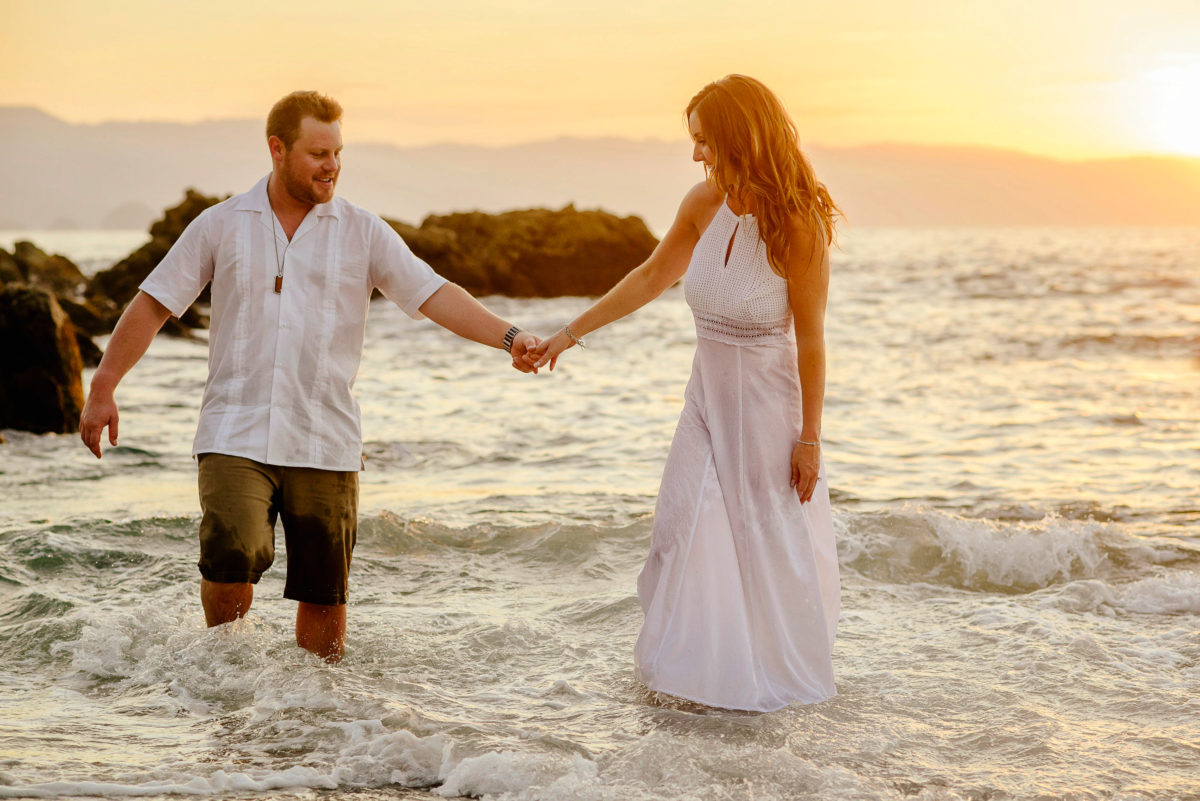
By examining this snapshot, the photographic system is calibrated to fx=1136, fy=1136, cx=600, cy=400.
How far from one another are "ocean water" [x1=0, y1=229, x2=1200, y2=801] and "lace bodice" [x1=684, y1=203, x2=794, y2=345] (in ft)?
4.86

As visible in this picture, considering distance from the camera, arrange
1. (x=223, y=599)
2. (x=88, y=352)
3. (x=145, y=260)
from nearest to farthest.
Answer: (x=223, y=599) < (x=88, y=352) < (x=145, y=260)

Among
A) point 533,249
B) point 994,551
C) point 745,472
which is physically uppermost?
point 533,249

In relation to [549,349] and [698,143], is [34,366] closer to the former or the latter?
[549,349]

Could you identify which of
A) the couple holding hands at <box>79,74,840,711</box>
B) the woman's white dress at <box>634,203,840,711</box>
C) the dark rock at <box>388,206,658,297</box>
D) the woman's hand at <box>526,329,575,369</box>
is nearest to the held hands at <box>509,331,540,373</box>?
the woman's hand at <box>526,329,575,369</box>

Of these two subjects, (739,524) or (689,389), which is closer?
(739,524)

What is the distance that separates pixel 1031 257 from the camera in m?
61.9

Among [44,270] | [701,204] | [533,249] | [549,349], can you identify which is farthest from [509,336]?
[533,249]

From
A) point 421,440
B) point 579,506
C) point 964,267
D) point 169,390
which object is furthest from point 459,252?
point 579,506

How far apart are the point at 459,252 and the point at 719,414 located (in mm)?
40733

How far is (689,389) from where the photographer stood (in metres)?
4.54

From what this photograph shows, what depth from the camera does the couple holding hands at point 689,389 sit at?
4.23 meters

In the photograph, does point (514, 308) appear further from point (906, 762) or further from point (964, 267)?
point (906, 762)

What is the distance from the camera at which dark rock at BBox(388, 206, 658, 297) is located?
43.7m

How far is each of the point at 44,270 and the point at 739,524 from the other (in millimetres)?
34344
